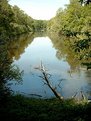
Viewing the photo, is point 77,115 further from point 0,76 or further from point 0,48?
point 0,48

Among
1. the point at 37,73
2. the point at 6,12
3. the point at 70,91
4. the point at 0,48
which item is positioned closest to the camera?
the point at 0,48

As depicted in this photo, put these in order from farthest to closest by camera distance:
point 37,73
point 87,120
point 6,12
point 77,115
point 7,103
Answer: point 6,12 → point 37,73 → point 7,103 → point 77,115 → point 87,120

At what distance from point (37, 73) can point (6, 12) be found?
61.7 metres

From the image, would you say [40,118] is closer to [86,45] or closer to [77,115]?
[77,115]

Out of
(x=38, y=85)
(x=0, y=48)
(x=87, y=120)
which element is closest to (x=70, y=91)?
(x=38, y=85)

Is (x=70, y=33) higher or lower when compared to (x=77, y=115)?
→ higher

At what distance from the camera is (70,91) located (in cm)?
2870

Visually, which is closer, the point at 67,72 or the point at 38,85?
the point at 38,85

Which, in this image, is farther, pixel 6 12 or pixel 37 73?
pixel 6 12

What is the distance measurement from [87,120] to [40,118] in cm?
218

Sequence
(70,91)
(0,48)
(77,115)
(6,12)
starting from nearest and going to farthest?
(77,115) < (0,48) < (70,91) < (6,12)

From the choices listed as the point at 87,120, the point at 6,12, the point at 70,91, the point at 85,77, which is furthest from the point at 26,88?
the point at 6,12

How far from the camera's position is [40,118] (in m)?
13.8

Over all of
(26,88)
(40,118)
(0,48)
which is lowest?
(26,88)
